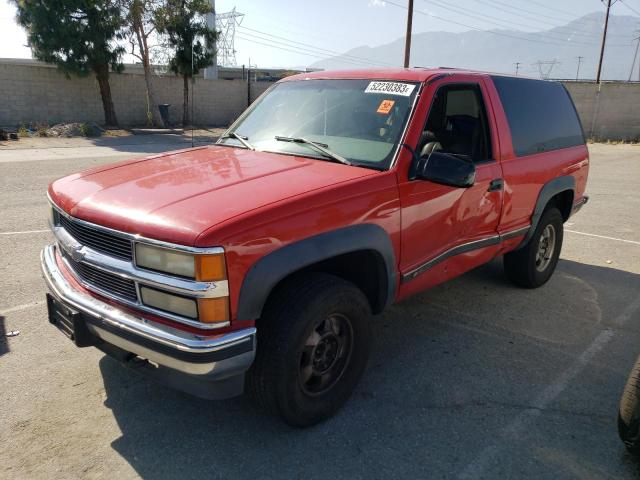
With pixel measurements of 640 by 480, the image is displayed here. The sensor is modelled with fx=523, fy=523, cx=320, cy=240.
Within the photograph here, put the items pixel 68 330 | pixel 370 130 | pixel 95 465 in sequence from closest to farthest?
pixel 95 465, pixel 68 330, pixel 370 130

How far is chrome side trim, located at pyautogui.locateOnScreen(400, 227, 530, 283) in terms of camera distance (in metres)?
3.41

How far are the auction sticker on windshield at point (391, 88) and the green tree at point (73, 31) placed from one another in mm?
21542

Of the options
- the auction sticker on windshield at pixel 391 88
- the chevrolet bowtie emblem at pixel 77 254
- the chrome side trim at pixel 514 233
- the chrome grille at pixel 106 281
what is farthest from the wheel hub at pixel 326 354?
the chrome side trim at pixel 514 233

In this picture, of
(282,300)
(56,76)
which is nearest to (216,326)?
(282,300)

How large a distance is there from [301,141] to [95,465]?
2246 mm

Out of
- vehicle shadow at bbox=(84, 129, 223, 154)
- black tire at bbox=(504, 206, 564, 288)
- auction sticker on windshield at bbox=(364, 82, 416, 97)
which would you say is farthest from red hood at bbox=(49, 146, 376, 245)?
Result: vehicle shadow at bbox=(84, 129, 223, 154)

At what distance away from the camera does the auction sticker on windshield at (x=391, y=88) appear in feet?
11.6

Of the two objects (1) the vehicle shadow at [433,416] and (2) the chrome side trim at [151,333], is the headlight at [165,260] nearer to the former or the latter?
(2) the chrome side trim at [151,333]

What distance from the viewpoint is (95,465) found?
2619 millimetres

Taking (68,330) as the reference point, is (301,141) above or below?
above

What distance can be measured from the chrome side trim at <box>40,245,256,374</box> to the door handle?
236cm

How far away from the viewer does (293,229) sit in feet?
8.45

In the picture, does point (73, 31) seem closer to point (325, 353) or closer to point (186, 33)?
point (186, 33)

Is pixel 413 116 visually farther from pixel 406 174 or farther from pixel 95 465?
pixel 95 465
